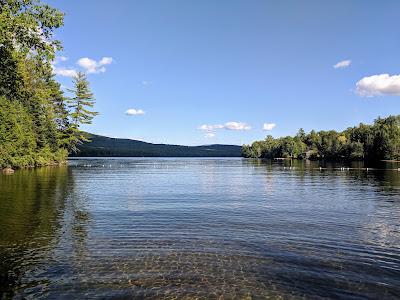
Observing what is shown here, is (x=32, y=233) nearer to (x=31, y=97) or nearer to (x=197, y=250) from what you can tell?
(x=197, y=250)

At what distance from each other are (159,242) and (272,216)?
1115 cm

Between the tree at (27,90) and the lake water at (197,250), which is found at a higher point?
the tree at (27,90)

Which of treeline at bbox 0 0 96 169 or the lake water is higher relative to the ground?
treeline at bbox 0 0 96 169

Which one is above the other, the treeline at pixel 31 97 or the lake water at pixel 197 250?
the treeline at pixel 31 97

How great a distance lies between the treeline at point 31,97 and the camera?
80.9 ft

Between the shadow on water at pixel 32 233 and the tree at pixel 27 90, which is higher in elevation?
the tree at pixel 27 90

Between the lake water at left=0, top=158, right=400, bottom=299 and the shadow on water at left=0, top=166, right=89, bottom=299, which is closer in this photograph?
the lake water at left=0, top=158, right=400, bottom=299

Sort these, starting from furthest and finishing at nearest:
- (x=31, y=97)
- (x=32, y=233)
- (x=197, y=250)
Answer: (x=31, y=97) < (x=32, y=233) < (x=197, y=250)

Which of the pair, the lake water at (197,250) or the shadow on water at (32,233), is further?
the shadow on water at (32,233)

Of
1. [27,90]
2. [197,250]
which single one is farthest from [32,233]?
[27,90]

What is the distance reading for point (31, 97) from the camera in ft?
297

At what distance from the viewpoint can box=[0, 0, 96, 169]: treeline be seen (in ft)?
80.9

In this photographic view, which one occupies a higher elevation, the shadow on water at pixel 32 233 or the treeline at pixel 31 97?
the treeline at pixel 31 97

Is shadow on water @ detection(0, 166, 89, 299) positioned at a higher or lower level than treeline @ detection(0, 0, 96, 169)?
lower
